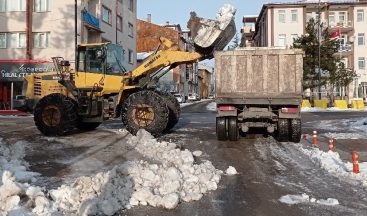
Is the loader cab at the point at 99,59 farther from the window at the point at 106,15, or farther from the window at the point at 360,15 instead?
the window at the point at 360,15

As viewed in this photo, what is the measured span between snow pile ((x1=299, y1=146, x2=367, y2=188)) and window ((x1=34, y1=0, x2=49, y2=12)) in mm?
27366

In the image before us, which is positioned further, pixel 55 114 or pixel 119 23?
pixel 119 23

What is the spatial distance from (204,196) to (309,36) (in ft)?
131

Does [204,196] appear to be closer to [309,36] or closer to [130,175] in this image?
[130,175]

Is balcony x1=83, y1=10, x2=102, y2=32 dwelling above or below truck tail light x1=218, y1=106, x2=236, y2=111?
above

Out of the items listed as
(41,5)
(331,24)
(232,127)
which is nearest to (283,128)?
(232,127)

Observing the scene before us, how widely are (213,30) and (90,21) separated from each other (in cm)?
2259

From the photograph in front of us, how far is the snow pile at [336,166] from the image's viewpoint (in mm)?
8652

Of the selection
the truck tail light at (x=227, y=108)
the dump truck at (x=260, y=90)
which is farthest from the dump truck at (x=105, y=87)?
the truck tail light at (x=227, y=108)

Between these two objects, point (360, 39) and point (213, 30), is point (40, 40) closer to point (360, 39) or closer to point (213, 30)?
point (213, 30)

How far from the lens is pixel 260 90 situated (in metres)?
13.4

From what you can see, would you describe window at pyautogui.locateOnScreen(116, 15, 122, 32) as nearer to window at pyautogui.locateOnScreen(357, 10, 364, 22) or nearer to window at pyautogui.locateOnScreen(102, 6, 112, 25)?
window at pyautogui.locateOnScreen(102, 6, 112, 25)

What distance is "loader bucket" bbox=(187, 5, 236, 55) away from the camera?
13.5m

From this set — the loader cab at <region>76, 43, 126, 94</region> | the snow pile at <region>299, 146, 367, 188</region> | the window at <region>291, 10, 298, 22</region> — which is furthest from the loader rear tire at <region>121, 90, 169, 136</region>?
the window at <region>291, 10, 298, 22</region>
